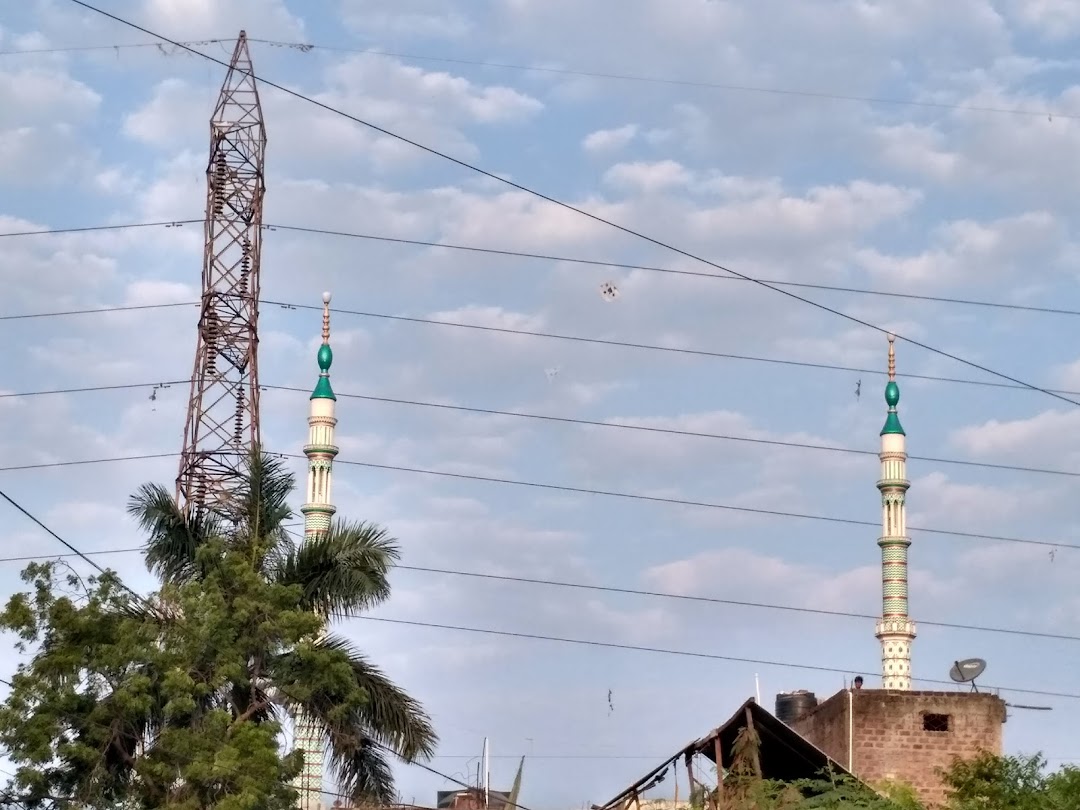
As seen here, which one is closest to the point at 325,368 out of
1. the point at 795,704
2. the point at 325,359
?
the point at 325,359

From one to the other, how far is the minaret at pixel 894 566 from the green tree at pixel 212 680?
4011 centimetres

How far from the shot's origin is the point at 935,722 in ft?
103

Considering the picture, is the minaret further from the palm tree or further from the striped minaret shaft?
the palm tree

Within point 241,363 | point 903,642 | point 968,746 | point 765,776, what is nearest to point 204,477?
point 241,363

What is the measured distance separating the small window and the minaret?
30.9m

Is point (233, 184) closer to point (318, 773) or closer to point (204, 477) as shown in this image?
point (204, 477)

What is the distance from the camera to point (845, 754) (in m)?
30.8

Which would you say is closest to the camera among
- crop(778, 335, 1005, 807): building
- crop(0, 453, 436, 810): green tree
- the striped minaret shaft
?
crop(0, 453, 436, 810): green tree

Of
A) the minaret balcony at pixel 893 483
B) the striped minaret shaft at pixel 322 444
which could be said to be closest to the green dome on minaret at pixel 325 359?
the striped minaret shaft at pixel 322 444

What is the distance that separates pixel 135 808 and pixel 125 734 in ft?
2.99

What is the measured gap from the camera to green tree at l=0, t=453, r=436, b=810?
22.5 metres

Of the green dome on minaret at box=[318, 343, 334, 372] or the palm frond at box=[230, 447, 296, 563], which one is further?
Answer: the green dome on minaret at box=[318, 343, 334, 372]

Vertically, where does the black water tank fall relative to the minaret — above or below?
below


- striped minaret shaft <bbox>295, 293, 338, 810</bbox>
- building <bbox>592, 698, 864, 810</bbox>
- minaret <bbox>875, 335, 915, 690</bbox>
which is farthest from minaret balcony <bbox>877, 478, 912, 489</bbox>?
building <bbox>592, 698, 864, 810</bbox>
